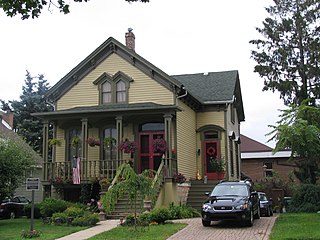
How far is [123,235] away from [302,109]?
10386 millimetres

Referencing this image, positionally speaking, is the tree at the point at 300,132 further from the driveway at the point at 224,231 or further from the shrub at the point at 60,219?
the shrub at the point at 60,219

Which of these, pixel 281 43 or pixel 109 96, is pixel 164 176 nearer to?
pixel 109 96

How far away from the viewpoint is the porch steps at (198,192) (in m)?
24.5

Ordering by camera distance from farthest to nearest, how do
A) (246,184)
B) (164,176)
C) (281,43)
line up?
1. (281,43)
2. (164,176)
3. (246,184)

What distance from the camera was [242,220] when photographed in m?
16.3

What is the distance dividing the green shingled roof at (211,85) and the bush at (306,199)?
6.70 metres

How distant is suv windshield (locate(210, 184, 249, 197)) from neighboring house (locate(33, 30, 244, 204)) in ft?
17.5

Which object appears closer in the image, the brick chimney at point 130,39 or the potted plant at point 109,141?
the potted plant at point 109,141

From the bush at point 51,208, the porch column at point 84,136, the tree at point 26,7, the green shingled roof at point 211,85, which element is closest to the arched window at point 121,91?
the porch column at point 84,136

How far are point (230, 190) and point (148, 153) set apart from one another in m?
8.48

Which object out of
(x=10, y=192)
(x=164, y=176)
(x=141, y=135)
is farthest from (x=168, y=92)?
(x=10, y=192)

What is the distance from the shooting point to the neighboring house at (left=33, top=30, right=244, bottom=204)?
24594mm

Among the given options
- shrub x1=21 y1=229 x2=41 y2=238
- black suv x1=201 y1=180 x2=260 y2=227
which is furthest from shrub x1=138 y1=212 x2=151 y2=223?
shrub x1=21 y1=229 x2=41 y2=238

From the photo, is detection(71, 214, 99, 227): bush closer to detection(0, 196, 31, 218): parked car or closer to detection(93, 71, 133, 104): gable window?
detection(0, 196, 31, 218): parked car
